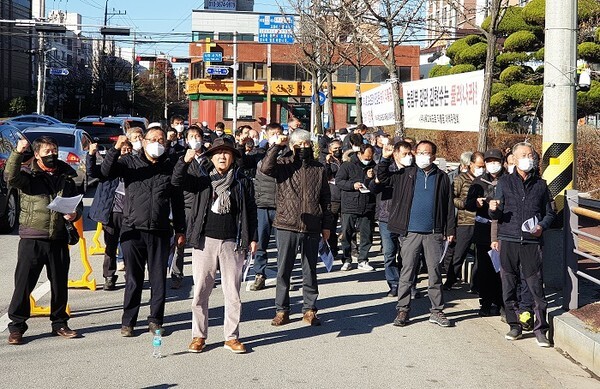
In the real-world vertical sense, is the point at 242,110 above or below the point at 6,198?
above

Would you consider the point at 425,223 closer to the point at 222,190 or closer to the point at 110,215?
the point at 222,190

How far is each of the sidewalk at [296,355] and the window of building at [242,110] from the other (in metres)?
63.3

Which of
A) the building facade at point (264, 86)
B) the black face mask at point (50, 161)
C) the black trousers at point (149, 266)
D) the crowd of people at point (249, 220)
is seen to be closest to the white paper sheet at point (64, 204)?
the crowd of people at point (249, 220)

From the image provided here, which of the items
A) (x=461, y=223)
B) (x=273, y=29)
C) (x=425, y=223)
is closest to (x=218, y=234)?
(x=425, y=223)

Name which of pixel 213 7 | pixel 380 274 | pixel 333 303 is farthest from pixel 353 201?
pixel 213 7

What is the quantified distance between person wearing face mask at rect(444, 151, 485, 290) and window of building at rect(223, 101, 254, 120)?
61.7 metres

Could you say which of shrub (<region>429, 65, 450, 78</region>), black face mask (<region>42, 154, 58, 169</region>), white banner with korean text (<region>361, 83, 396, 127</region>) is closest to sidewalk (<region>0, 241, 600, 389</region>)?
black face mask (<region>42, 154, 58, 169</region>)

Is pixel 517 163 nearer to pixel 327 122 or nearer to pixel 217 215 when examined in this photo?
pixel 217 215

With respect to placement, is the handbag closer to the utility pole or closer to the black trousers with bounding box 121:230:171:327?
the black trousers with bounding box 121:230:171:327

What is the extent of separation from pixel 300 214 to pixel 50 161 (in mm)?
2560

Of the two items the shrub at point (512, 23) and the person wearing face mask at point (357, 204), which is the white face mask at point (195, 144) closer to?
the person wearing face mask at point (357, 204)

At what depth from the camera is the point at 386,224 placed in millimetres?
10805

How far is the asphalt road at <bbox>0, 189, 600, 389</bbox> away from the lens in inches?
264

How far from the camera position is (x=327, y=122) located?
153 feet
